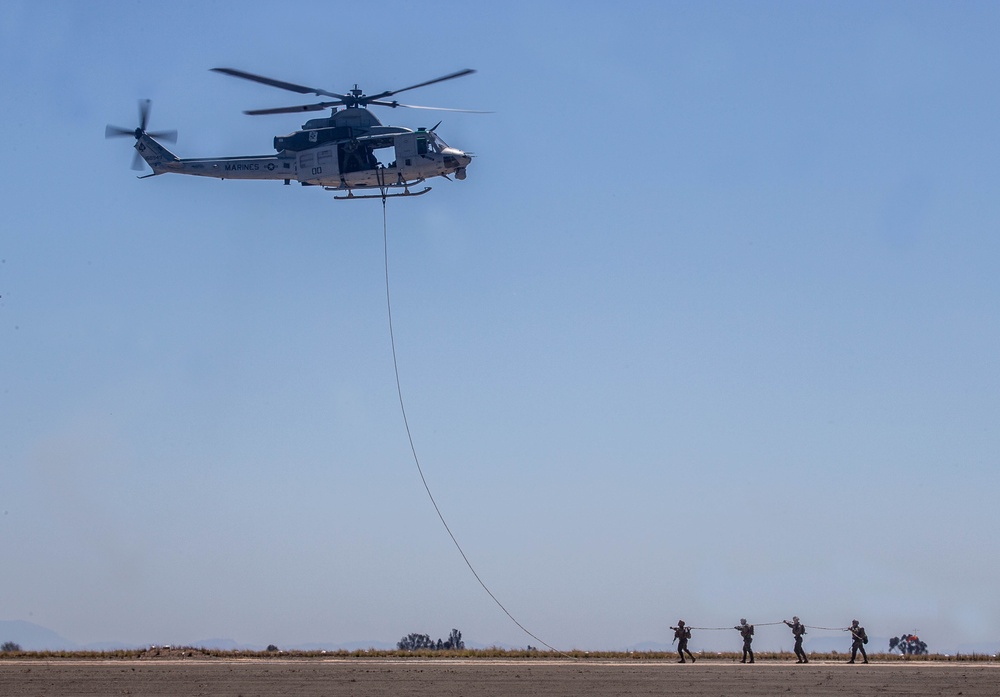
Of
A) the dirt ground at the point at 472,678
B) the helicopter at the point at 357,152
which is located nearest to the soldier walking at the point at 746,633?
the dirt ground at the point at 472,678

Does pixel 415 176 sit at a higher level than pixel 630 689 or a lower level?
higher

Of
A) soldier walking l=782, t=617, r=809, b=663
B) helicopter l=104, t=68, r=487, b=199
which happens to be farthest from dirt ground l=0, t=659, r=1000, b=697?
helicopter l=104, t=68, r=487, b=199

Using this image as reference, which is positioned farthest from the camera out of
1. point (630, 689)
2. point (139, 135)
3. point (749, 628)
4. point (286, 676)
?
point (139, 135)

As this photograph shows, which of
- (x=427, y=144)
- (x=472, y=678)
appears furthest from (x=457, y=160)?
(x=472, y=678)

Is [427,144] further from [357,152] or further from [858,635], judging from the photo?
[858,635]

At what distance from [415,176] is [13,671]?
20.8 meters

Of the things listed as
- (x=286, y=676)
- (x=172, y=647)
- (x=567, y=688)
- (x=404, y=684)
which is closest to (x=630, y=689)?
(x=567, y=688)

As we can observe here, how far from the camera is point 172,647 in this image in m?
43.8

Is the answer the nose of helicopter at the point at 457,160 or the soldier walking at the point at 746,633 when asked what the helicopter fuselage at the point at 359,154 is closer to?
the nose of helicopter at the point at 457,160

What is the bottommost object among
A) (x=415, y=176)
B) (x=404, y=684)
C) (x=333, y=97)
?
(x=404, y=684)

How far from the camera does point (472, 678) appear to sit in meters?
37.0

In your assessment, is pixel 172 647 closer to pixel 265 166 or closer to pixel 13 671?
pixel 13 671

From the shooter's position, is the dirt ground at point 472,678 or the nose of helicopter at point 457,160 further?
the nose of helicopter at point 457,160

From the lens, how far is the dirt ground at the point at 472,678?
113 ft
